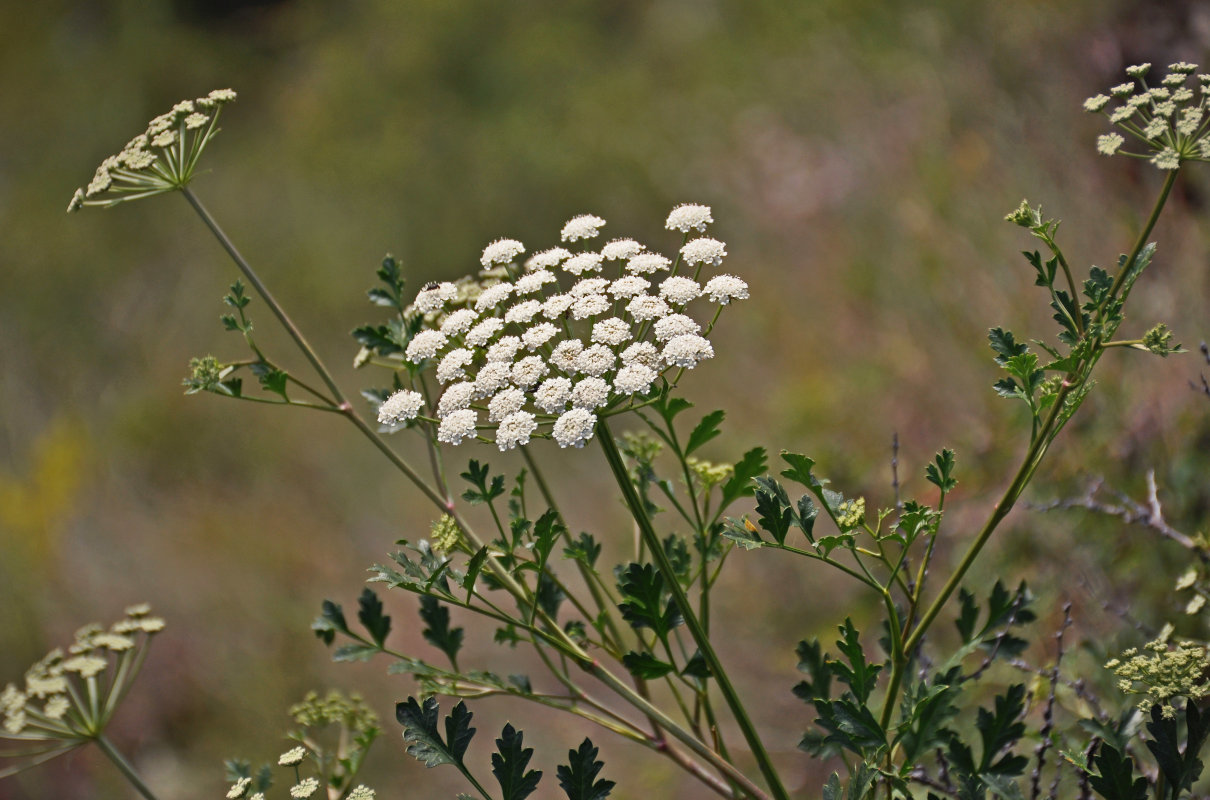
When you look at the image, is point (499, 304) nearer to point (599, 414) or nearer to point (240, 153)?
point (599, 414)

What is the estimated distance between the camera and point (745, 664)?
356cm

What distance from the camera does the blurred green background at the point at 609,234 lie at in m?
3.52

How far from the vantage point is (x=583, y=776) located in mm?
1434

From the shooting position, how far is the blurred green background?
11.6 feet

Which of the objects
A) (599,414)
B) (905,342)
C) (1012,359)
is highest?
(905,342)

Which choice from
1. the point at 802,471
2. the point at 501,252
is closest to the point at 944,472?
the point at 802,471

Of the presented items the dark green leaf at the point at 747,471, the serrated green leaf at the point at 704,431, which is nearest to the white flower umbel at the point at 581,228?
the serrated green leaf at the point at 704,431

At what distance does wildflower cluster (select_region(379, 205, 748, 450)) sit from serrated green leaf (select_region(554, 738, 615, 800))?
49 centimetres

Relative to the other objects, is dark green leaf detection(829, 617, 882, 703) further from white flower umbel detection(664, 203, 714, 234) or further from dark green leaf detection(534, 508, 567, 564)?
white flower umbel detection(664, 203, 714, 234)

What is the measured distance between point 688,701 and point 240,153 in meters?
7.67

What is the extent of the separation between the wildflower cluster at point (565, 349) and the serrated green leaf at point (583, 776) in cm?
49

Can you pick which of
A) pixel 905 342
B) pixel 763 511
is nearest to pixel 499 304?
pixel 763 511

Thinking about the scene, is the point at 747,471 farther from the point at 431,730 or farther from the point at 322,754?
the point at 322,754

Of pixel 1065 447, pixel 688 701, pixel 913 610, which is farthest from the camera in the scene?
pixel 688 701
